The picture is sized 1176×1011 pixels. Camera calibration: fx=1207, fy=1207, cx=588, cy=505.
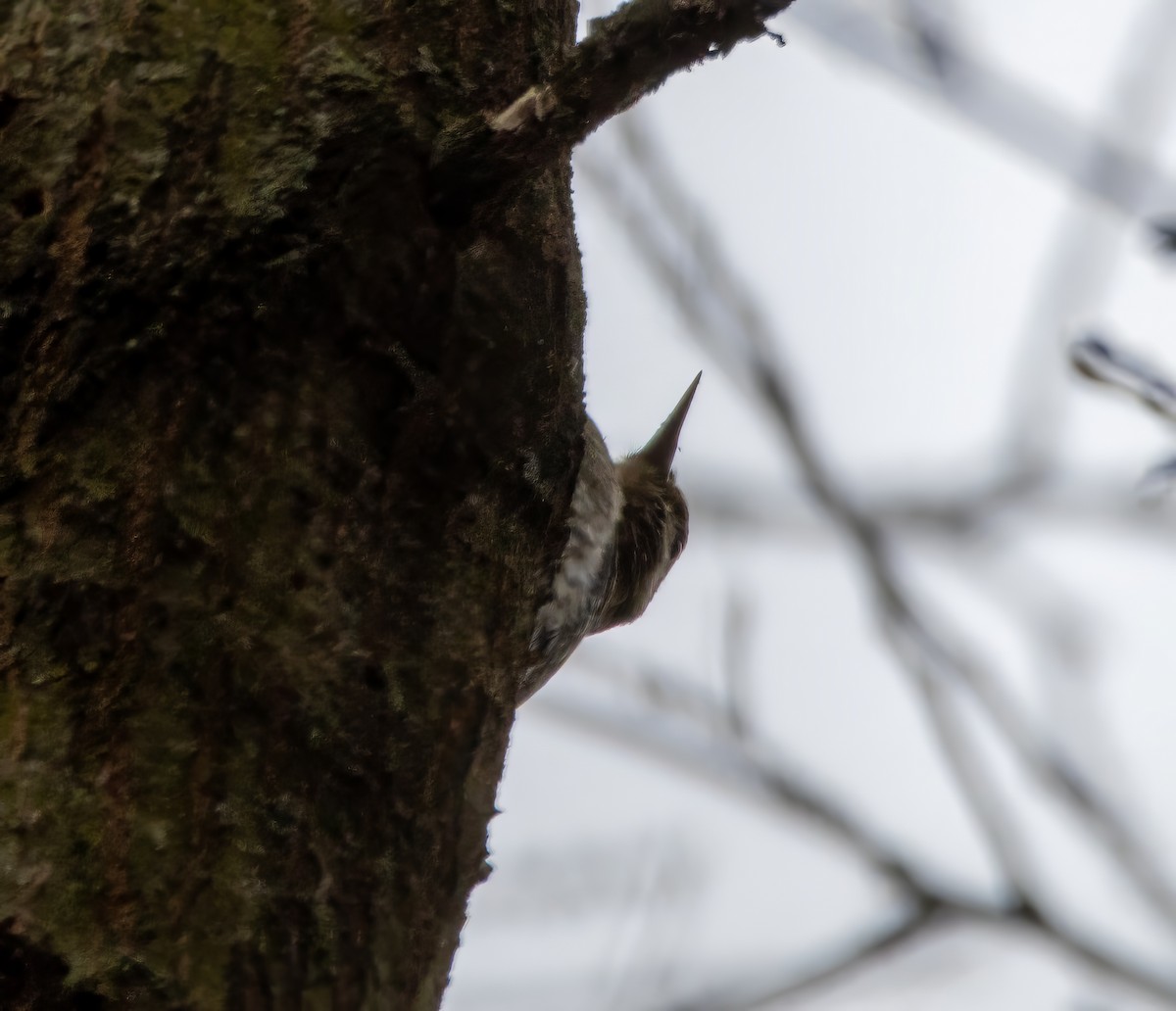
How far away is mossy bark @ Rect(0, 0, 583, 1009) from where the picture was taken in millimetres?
962

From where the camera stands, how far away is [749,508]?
7.31 feet

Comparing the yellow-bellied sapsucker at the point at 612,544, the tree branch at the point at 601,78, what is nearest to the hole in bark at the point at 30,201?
the tree branch at the point at 601,78

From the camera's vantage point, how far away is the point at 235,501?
1033mm

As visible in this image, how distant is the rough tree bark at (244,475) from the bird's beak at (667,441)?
199cm

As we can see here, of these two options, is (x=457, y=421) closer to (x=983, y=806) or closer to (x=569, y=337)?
(x=569, y=337)

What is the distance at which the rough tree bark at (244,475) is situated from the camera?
96 centimetres

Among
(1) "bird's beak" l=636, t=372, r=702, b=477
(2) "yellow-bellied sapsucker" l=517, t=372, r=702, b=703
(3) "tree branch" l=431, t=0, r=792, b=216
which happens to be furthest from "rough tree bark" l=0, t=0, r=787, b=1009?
(1) "bird's beak" l=636, t=372, r=702, b=477

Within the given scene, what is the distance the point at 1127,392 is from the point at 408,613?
2.37 ft

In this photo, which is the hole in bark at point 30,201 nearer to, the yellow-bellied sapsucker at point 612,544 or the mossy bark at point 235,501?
the mossy bark at point 235,501

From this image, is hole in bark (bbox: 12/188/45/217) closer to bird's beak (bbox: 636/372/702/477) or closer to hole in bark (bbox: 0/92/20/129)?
hole in bark (bbox: 0/92/20/129)

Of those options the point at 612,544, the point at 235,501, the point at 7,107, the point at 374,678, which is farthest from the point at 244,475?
the point at 612,544

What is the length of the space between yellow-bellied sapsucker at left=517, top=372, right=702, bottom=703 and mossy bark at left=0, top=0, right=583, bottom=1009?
733mm

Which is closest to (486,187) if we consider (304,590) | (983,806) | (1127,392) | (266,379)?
(266,379)

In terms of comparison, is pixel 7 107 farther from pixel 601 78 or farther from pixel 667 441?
pixel 667 441
